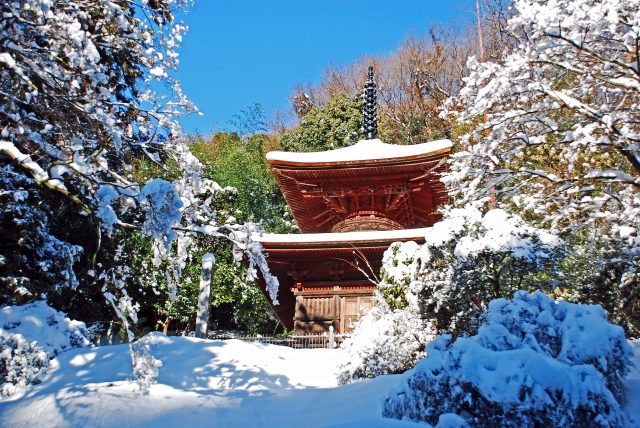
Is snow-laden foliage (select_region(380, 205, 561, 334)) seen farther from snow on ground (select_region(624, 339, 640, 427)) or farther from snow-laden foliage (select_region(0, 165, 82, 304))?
snow-laden foliage (select_region(0, 165, 82, 304))

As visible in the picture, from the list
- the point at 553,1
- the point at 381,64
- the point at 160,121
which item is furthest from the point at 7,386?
the point at 381,64

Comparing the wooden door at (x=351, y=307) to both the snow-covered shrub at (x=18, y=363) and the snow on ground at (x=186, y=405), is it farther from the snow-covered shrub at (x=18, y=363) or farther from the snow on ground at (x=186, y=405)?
the snow-covered shrub at (x=18, y=363)

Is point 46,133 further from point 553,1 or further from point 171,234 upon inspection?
point 553,1

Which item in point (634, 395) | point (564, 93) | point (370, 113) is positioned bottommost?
point (634, 395)

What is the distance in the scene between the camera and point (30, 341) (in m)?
6.44

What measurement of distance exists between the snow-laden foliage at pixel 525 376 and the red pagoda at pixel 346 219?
763 centimetres

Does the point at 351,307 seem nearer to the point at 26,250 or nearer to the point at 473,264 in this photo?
the point at 473,264

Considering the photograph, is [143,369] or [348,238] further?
[348,238]

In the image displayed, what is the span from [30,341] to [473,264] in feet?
18.9

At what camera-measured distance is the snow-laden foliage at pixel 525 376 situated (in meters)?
3.17

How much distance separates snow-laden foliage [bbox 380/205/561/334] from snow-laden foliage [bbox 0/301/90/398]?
484 centimetres

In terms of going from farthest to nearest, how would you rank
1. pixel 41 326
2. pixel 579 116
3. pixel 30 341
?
pixel 579 116, pixel 41 326, pixel 30 341

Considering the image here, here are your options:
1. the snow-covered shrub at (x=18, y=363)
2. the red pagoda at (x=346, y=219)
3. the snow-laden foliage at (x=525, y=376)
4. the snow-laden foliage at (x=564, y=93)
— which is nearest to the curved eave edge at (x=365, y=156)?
the red pagoda at (x=346, y=219)

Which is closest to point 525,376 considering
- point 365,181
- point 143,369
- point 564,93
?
point 143,369
